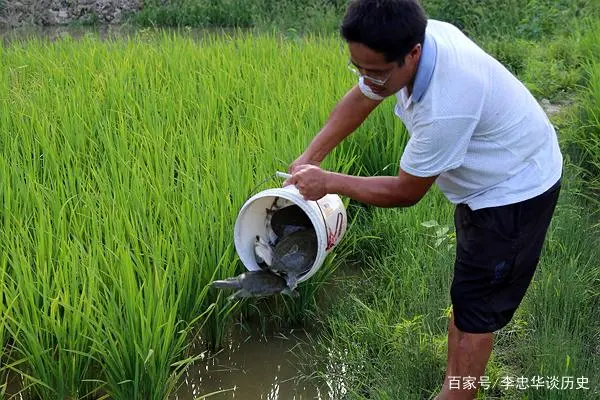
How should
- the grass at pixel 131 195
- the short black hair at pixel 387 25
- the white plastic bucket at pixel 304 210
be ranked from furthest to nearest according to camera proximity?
the white plastic bucket at pixel 304 210, the grass at pixel 131 195, the short black hair at pixel 387 25

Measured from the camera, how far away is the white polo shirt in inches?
60.3

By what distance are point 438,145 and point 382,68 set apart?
0.22m

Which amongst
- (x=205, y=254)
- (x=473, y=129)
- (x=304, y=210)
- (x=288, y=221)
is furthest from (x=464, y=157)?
(x=205, y=254)

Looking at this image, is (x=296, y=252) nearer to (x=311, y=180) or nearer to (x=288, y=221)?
(x=288, y=221)

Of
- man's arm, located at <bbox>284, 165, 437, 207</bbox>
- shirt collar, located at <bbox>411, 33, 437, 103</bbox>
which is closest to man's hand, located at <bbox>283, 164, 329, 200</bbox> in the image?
man's arm, located at <bbox>284, 165, 437, 207</bbox>

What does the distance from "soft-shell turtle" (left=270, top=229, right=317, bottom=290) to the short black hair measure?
974mm

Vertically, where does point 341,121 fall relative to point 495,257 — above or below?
above

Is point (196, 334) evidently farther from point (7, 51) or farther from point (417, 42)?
point (7, 51)

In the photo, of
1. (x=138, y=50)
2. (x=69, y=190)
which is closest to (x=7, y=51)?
(x=138, y=50)

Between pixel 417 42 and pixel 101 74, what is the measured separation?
122 inches

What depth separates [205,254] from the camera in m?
2.43

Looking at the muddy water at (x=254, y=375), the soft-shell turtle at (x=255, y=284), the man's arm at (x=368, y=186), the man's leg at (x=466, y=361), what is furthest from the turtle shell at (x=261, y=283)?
the man's leg at (x=466, y=361)

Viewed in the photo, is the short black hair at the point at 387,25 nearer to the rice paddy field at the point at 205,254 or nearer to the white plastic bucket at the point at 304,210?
the white plastic bucket at the point at 304,210

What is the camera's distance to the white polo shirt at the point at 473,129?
1532 millimetres
